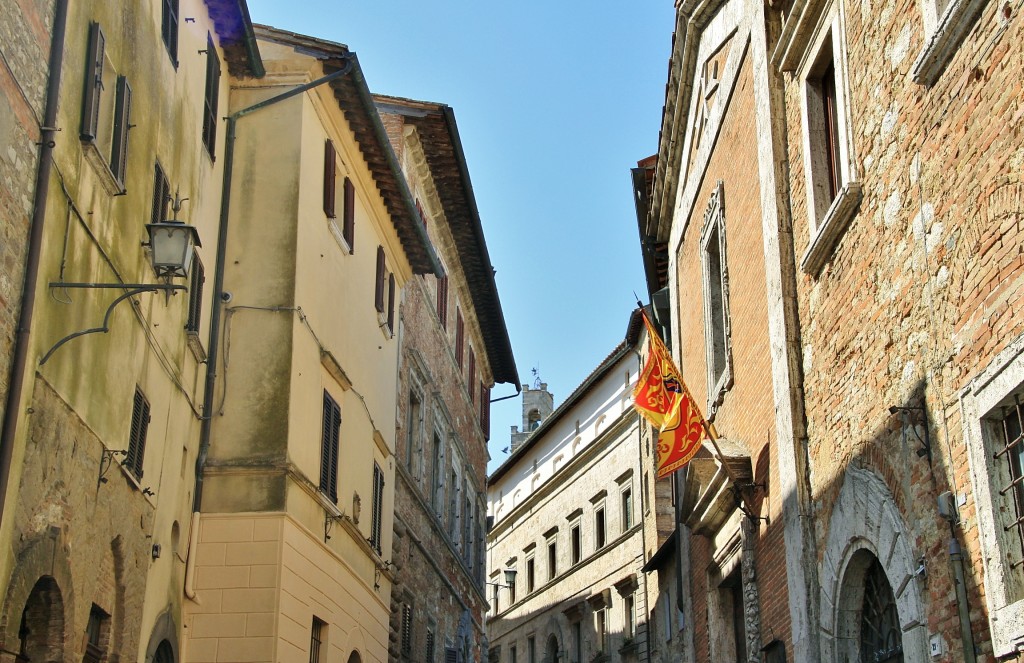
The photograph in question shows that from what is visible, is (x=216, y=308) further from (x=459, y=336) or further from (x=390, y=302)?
(x=459, y=336)

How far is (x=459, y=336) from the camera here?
25.1 m

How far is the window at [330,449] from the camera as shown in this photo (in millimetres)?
13906

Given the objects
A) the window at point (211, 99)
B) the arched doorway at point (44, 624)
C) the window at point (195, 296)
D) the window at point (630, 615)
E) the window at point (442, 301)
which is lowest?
the arched doorway at point (44, 624)

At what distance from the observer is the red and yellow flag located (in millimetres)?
12617

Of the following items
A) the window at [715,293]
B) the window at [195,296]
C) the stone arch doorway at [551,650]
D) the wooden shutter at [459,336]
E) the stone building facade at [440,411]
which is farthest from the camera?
the stone arch doorway at [551,650]

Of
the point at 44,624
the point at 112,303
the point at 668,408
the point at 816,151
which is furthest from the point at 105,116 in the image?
the point at 668,408

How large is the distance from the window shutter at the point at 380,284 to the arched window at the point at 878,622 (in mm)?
Answer: 9005

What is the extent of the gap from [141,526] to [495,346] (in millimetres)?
18979

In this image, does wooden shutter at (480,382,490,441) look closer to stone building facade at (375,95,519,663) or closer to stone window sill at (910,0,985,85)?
stone building facade at (375,95,519,663)

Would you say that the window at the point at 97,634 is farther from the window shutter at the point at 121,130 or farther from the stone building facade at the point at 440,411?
the stone building facade at the point at 440,411

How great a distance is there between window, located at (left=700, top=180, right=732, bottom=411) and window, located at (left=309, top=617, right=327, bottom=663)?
4.83 meters

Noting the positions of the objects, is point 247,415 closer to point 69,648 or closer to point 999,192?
point 69,648

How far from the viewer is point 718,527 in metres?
14.1

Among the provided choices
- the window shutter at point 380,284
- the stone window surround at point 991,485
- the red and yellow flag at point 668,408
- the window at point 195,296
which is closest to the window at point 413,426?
the window shutter at point 380,284
